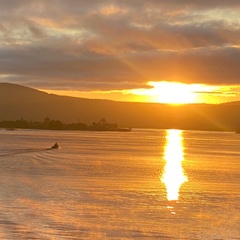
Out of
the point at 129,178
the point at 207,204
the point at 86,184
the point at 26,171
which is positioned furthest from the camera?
the point at 26,171

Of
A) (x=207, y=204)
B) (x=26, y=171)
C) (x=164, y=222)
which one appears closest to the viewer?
(x=164, y=222)

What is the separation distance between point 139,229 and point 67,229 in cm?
214

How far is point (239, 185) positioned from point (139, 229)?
15475mm

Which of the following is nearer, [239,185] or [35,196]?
[35,196]

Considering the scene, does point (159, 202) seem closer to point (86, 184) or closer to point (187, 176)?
point (86, 184)

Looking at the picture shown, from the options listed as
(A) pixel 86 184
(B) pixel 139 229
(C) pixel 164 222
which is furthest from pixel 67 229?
(A) pixel 86 184

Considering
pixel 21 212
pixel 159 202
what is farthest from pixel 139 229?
pixel 159 202

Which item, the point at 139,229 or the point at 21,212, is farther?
the point at 21,212

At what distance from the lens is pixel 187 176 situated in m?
39.5

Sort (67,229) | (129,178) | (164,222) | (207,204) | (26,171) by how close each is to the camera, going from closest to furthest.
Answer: (67,229)
(164,222)
(207,204)
(129,178)
(26,171)

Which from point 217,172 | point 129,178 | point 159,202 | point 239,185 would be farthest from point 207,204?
point 217,172

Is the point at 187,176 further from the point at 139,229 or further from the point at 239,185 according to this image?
the point at 139,229

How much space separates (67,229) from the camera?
18.5m

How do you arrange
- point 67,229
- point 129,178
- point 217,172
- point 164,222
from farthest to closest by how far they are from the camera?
point 217,172 < point 129,178 < point 164,222 < point 67,229
